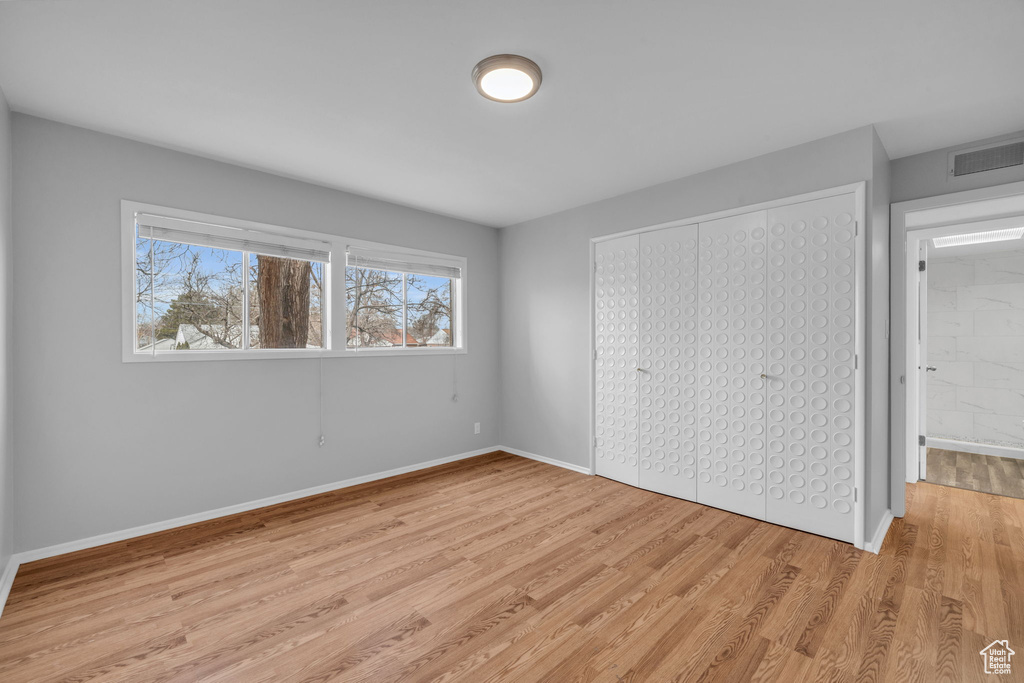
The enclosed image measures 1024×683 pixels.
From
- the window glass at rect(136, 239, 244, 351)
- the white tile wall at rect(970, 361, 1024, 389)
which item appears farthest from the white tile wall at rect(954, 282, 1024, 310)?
the window glass at rect(136, 239, 244, 351)

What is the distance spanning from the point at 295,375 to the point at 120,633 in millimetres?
2002

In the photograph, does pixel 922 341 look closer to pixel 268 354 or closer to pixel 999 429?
pixel 999 429

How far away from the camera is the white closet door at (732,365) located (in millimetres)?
3211

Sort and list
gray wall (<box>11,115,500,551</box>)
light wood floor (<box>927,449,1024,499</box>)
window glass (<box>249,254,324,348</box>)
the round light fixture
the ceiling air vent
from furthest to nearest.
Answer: light wood floor (<box>927,449,1024,499</box>)
window glass (<box>249,254,324,348</box>)
the ceiling air vent
gray wall (<box>11,115,500,551</box>)
the round light fixture

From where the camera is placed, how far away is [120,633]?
198cm

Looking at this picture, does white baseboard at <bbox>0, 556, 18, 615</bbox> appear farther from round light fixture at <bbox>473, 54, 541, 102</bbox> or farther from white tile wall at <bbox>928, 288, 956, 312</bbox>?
white tile wall at <bbox>928, 288, 956, 312</bbox>

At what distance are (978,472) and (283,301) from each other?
6.75m

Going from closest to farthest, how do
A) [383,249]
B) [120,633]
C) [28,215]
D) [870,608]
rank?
[120,633] < [870,608] < [28,215] < [383,249]

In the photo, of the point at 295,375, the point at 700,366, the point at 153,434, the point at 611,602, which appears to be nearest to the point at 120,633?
the point at 153,434

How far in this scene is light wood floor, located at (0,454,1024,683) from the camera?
1.78 m

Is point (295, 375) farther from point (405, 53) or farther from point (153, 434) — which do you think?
point (405, 53)

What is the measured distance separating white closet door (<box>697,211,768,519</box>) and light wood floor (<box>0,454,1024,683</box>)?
0.27 metres

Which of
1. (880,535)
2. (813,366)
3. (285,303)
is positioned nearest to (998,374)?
(880,535)

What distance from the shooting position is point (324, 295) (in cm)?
392
